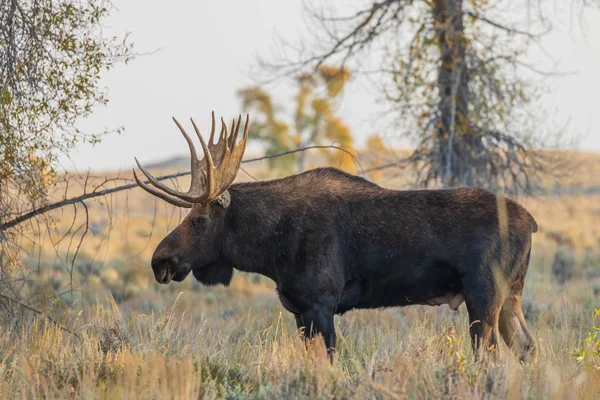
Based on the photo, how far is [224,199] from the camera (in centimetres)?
838

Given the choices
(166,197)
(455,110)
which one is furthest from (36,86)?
(455,110)

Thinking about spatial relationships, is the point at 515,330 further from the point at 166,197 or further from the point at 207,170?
the point at 166,197

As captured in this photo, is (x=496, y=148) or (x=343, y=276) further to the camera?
(x=496, y=148)

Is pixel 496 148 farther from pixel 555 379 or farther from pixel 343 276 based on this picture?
pixel 555 379

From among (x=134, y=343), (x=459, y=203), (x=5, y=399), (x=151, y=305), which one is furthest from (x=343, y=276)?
(x=151, y=305)

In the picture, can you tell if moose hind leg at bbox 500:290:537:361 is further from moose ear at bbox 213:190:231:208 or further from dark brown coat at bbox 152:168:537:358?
moose ear at bbox 213:190:231:208


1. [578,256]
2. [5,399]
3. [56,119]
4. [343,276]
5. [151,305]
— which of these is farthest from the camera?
[578,256]

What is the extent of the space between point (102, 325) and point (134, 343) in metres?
0.57

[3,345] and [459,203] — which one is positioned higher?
[459,203]

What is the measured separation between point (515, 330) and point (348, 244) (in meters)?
1.81

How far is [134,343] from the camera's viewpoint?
27.8 feet

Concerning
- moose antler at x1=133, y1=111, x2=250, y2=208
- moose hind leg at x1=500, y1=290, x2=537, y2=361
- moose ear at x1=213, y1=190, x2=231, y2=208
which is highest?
moose antler at x1=133, y1=111, x2=250, y2=208

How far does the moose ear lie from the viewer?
834 centimetres

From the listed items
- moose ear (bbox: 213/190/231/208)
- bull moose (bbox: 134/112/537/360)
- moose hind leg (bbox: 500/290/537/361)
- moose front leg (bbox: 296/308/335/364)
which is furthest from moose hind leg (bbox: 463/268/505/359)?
moose ear (bbox: 213/190/231/208)
